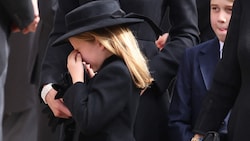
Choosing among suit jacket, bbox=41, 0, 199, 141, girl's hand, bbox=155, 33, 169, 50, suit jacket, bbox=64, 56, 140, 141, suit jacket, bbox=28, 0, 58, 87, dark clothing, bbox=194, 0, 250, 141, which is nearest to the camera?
dark clothing, bbox=194, 0, 250, 141

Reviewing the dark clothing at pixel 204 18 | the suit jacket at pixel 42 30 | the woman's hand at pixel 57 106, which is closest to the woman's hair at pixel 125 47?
the woman's hand at pixel 57 106

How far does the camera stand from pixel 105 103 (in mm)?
2764

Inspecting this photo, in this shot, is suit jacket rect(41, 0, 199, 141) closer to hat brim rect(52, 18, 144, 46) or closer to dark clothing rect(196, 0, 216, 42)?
hat brim rect(52, 18, 144, 46)

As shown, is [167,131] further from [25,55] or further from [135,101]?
[25,55]

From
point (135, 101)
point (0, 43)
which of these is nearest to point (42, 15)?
point (0, 43)

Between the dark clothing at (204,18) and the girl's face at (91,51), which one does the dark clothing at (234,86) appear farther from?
the dark clothing at (204,18)

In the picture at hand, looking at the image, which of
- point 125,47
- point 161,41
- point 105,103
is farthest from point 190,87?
point 105,103

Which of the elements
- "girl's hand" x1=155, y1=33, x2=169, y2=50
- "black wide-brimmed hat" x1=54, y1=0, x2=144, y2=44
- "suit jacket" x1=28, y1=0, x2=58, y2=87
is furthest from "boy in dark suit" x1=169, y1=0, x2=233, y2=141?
"suit jacket" x1=28, y1=0, x2=58, y2=87

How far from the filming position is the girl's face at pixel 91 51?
2.88m

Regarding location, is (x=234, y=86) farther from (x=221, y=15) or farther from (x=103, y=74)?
(x=221, y=15)

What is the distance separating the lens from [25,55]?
5.35 meters

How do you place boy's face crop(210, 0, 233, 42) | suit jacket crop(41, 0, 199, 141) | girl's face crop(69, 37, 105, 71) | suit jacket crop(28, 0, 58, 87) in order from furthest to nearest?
suit jacket crop(28, 0, 58, 87) < boy's face crop(210, 0, 233, 42) < suit jacket crop(41, 0, 199, 141) < girl's face crop(69, 37, 105, 71)

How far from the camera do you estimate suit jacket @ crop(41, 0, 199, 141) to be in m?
3.14

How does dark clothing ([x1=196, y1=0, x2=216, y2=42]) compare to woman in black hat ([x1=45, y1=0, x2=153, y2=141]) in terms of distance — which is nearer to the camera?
woman in black hat ([x1=45, y1=0, x2=153, y2=141])
